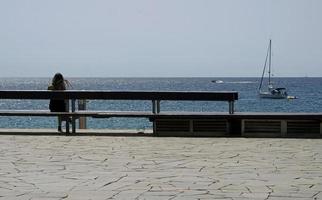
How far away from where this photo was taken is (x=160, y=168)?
8273mm

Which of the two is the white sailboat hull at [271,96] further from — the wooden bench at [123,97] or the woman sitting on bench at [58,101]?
the wooden bench at [123,97]

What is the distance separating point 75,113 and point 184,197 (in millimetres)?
6620

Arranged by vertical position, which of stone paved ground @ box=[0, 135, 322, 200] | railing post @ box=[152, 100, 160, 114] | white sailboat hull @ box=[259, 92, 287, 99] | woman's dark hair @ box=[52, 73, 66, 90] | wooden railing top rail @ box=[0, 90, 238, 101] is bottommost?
white sailboat hull @ box=[259, 92, 287, 99]

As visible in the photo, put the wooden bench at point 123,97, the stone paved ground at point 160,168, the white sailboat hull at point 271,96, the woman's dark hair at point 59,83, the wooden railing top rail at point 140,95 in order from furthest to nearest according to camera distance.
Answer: the white sailboat hull at point 271,96
the woman's dark hair at point 59,83
the wooden railing top rail at point 140,95
the wooden bench at point 123,97
the stone paved ground at point 160,168

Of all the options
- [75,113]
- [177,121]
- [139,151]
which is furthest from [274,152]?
[75,113]

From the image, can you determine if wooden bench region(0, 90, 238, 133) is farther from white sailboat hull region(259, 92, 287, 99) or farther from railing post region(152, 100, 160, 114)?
white sailboat hull region(259, 92, 287, 99)

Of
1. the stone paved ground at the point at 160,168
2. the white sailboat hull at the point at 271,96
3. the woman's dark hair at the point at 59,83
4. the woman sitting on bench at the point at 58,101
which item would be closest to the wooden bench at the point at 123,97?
the woman sitting on bench at the point at 58,101

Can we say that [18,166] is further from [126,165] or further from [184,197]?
[184,197]

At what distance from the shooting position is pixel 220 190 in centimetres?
677

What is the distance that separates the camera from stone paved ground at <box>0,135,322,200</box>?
666 centimetres

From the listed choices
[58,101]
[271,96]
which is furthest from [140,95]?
[271,96]

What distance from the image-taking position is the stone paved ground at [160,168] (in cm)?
666

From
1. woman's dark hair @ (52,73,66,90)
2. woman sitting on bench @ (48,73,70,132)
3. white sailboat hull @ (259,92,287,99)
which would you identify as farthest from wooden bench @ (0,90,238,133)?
white sailboat hull @ (259,92,287,99)

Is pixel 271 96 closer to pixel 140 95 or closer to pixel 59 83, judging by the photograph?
pixel 59 83
